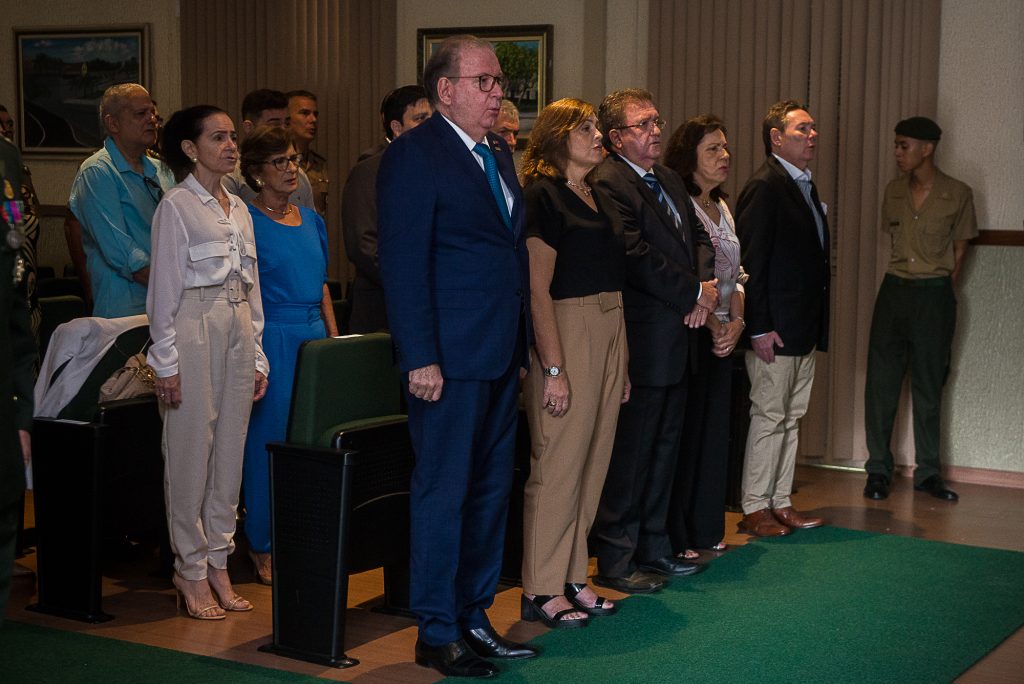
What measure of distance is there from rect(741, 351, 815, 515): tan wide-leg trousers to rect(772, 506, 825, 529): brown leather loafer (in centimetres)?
4

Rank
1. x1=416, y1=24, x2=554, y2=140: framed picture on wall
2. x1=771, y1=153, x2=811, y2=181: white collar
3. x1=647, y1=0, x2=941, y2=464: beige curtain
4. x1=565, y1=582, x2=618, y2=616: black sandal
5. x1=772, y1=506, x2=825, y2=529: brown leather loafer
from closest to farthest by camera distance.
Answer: x1=565, y1=582, x2=618, y2=616: black sandal < x1=771, y1=153, x2=811, y2=181: white collar < x1=772, y1=506, x2=825, y2=529: brown leather loafer < x1=647, y1=0, x2=941, y2=464: beige curtain < x1=416, y1=24, x2=554, y2=140: framed picture on wall

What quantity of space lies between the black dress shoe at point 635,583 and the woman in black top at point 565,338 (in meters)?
0.42

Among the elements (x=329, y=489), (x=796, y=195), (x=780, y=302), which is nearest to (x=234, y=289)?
(x=329, y=489)

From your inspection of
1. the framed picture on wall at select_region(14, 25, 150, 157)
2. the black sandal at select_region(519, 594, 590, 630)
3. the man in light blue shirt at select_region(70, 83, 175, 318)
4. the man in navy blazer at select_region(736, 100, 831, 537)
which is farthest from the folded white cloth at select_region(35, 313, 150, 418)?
the framed picture on wall at select_region(14, 25, 150, 157)

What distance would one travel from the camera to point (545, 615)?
171 inches

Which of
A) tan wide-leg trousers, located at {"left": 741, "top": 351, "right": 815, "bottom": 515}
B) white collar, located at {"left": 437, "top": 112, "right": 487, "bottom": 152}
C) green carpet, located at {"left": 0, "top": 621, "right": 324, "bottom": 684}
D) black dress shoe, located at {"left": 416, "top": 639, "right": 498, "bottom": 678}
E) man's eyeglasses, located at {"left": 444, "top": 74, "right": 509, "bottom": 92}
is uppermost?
man's eyeglasses, located at {"left": 444, "top": 74, "right": 509, "bottom": 92}

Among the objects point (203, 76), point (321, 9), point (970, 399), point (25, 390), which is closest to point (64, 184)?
point (203, 76)

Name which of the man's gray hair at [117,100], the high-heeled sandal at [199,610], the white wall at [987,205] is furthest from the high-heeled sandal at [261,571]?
the white wall at [987,205]

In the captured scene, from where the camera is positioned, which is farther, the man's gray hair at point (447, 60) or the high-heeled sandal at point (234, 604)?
the high-heeled sandal at point (234, 604)

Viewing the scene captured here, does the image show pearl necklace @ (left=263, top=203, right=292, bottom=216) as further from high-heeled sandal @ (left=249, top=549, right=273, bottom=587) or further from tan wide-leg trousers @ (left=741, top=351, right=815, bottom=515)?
tan wide-leg trousers @ (left=741, top=351, right=815, bottom=515)

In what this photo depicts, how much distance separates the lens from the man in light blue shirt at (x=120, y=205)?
4.96 metres

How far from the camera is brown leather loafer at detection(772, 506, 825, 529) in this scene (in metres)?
5.81

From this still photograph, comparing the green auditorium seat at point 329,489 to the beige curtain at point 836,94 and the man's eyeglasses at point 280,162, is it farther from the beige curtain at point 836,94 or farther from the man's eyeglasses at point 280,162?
the beige curtain at point 836,94

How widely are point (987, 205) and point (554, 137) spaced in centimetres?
352
